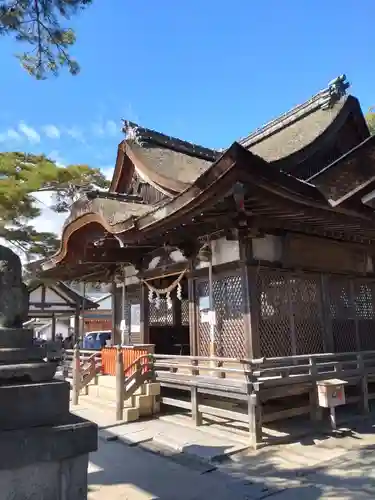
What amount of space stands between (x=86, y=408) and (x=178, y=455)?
4.13 meters

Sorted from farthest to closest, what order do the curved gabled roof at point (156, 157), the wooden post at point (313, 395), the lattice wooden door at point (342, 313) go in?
the curved gabled roof at point (156, 157) → the lattice wooden door at point (342, 313) → the wooden post at point (313, 395)

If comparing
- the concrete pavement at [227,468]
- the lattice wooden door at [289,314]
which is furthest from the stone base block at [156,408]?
the lattice wooden door at [289,314]

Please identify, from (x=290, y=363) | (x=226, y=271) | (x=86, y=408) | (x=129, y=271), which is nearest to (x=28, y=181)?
(x=129, y=271)

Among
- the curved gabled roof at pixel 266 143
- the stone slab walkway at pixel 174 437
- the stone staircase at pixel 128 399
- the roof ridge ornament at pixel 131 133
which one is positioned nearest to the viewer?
the stone slab walkway at pixel 174 437

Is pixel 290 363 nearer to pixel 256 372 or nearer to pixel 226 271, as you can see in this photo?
pixel 256 372

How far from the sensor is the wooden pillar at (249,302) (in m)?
8.02

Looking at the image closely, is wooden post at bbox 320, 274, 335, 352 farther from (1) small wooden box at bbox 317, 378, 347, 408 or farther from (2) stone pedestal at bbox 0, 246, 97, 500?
(2) stone pedestal at bbox 0, 246, 97, 500

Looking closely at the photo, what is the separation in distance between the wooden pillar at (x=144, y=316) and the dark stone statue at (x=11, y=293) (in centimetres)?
757

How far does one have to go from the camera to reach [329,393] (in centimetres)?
743

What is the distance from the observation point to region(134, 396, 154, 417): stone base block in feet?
29.7

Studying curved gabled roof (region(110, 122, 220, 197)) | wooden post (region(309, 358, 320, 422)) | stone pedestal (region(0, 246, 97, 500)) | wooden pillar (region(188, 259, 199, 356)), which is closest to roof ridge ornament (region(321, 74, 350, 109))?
curved gabled roof (region(110, 122, 220, 197))

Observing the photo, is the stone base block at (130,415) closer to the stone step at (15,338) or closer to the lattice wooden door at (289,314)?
the lattice wooden door at (289,314)

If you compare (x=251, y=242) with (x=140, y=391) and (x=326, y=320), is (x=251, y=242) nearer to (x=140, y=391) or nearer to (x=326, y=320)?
(x=326, y=320)

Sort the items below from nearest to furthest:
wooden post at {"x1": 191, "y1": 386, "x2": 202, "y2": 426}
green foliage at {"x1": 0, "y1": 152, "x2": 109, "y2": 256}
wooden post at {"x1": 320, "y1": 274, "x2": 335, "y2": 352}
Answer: wooden post at {"x1": 191, "y1": 386, "x2": 202, "y2": 426}, wooden post at {"x1": 320, "y1": 274, "x2": 335, "y2": 352}, green foliage at {"x1": 0, "y1": 152, "x2": 109, "y2": 256}
